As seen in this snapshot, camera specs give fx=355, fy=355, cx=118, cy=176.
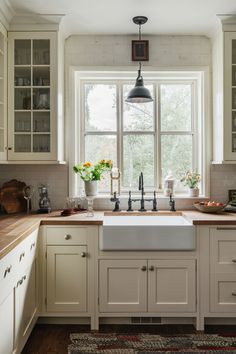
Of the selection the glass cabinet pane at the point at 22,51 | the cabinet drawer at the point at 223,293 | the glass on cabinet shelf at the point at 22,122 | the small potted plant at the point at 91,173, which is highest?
the glass cabinet pane at the point at 22,51

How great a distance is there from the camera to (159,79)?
3844mm

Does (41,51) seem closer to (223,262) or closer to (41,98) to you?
(41,98)

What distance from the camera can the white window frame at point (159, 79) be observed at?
368 cm

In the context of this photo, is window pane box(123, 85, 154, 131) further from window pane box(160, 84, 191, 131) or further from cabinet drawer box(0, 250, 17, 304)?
cabinet drawer box(0, 250, 17, 304)

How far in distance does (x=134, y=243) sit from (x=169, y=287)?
0.48 metres

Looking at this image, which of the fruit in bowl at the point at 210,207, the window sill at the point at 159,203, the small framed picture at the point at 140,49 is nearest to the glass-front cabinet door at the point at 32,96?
the window sill at the point at 159,203

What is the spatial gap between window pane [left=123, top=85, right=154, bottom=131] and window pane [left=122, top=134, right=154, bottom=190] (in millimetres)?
103

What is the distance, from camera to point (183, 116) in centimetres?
389

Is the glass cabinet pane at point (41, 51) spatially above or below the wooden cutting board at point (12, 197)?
above

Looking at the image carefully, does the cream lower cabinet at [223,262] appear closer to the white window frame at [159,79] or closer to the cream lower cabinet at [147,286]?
the cream lower cabinet at [147,286]

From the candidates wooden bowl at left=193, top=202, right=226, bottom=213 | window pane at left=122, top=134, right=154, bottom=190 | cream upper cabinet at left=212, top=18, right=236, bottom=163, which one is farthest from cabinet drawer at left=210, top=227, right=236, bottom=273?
window pane at left=122, top=134, right=154, bottom=190

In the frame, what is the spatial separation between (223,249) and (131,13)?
2.24m

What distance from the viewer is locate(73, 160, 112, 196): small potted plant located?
3541 mm

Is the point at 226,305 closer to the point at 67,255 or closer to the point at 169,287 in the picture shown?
the point at 169,287
